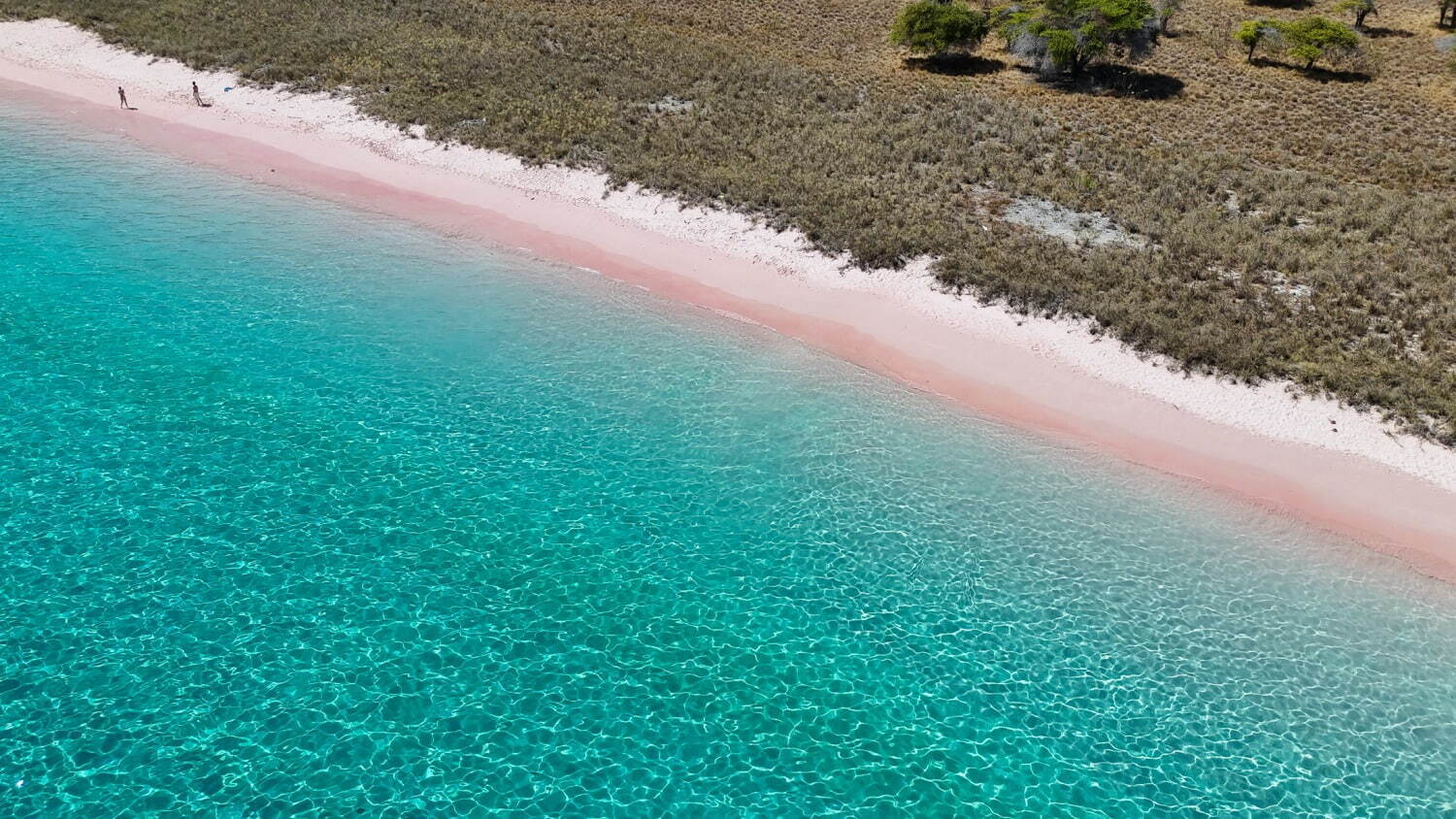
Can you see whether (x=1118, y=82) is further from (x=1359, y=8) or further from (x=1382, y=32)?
(x=1382, y=32)

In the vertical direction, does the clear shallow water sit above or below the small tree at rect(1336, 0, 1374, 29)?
below

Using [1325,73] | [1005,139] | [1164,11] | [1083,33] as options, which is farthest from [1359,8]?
[1005,139]

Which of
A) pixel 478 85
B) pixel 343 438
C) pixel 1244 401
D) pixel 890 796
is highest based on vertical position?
pixel 478 85

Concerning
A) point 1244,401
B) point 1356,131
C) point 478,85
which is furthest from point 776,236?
point 1356,131

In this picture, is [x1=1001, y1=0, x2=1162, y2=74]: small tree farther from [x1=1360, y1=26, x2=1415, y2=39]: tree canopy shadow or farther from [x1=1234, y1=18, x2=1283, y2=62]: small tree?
[x1=1360, y1=26, x2=1415, y2=39]: tree canopy shadow

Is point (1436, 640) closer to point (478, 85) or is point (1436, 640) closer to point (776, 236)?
point (776, 236)

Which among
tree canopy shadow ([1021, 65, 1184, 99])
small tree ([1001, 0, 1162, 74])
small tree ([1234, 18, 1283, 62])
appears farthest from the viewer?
small tree ([1234, 18, 1283, 62])

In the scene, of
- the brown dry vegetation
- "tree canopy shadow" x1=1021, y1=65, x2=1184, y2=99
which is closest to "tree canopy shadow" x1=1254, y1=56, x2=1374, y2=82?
the brown dry vegetation

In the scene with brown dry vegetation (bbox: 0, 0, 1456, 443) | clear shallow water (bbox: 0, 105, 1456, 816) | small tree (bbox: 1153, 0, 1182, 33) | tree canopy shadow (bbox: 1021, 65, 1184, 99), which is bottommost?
clear shallow water (bbox: 0, 105, 1456, 816)
